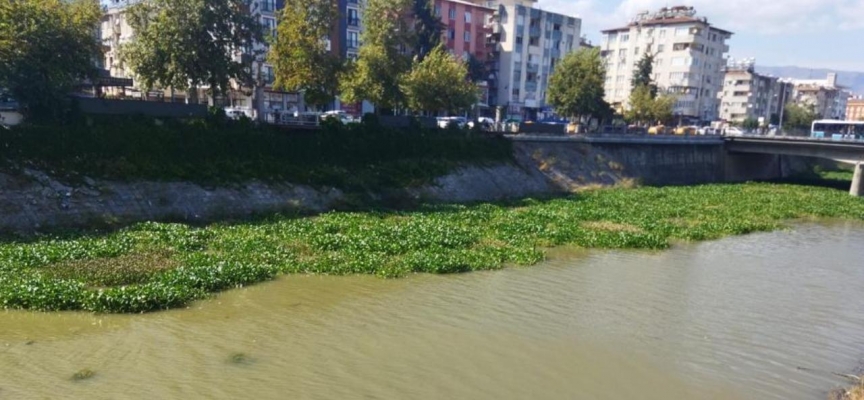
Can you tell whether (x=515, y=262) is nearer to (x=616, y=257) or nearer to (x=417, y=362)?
(x=616, y=257)

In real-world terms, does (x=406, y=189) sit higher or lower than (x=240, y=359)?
higher

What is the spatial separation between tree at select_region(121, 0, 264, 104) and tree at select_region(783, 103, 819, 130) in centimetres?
11193

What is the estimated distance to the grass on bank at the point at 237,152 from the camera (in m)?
30.1

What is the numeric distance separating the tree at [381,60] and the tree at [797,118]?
9773 cm

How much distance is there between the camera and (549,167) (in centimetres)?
5247

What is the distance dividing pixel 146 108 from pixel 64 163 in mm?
6786

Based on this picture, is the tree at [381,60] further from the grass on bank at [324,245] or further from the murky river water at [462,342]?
the murky river water at [462,342]

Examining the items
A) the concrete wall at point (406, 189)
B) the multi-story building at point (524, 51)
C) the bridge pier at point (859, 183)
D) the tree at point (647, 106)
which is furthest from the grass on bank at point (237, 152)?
the multi-story building at point (524, 51)

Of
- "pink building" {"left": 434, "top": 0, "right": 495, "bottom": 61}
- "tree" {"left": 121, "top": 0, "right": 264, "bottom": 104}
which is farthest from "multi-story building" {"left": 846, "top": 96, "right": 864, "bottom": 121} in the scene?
"tree" {"left": 121, "top": 0, "right": 264, "bottom": 104}

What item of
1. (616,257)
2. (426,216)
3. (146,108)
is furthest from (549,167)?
(146,108)

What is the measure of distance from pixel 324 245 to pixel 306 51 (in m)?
20.2

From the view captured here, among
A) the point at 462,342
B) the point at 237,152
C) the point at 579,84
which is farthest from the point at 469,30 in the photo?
the point at 462,342

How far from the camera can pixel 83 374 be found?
13859 mm

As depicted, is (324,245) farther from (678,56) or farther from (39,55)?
(678,56)
